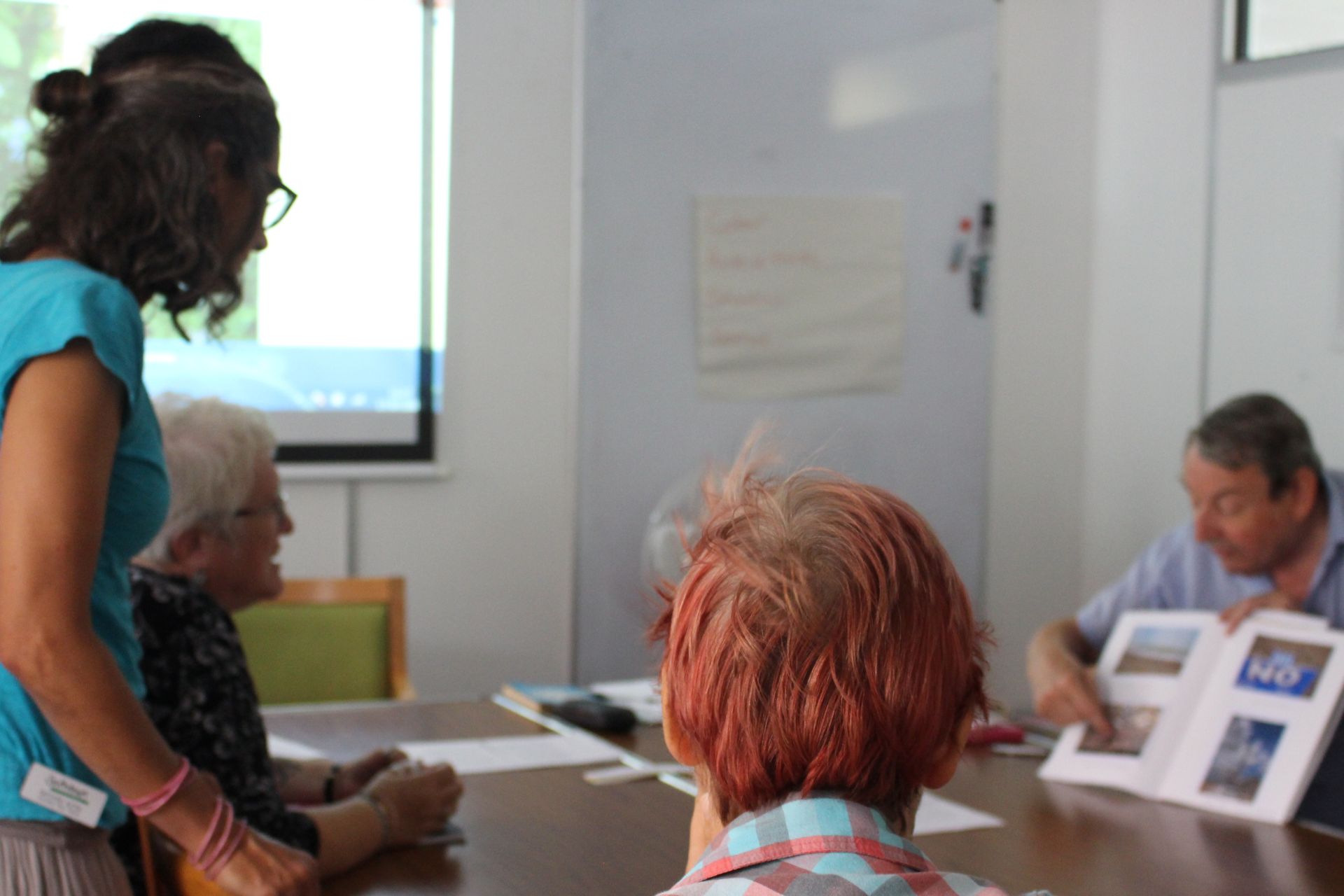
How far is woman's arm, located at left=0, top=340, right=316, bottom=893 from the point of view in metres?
1.17

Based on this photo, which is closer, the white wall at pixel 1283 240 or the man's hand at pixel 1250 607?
the man's hand at pixel 1250 607

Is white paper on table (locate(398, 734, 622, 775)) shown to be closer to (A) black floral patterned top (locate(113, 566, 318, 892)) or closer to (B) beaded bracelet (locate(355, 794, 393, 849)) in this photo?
(B) beaded bracelet (locate(355, 794, 393, 849))

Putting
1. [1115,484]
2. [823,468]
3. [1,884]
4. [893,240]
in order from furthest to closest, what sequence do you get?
1. [1115,484]
2. [893,240]
3. [1,884]
4. [823,468]

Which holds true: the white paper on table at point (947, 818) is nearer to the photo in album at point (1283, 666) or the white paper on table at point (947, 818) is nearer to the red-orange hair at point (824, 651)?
the photo in album at point (1283, 666)

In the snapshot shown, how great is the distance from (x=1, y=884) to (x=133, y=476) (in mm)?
396

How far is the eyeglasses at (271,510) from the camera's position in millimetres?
1859

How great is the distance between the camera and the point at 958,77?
14.8 ft

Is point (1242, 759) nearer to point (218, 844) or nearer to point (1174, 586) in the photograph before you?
point (1174, 586)

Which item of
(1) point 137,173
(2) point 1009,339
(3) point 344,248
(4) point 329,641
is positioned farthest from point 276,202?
(2) point 1009,339

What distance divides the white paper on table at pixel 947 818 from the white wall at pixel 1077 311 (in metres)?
2.69

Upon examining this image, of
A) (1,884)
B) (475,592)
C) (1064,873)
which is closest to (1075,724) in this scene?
(1064,873)

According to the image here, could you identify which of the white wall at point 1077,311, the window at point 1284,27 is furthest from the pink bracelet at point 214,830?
the window at point 1284,27

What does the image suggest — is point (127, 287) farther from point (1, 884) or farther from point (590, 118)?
point (590, 118)

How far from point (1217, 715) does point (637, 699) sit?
1073mm
